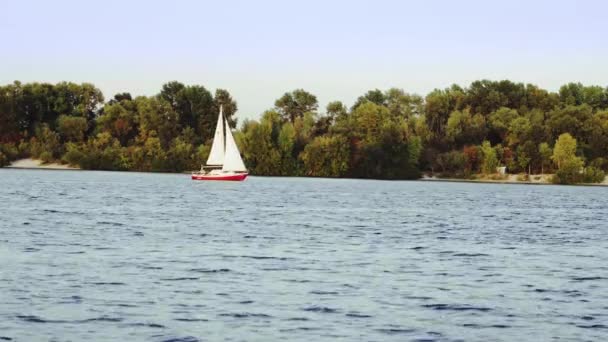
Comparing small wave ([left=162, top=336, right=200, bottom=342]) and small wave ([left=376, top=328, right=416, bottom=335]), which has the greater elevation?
small wave ([left=376, top=328, right=416, bottom=335])

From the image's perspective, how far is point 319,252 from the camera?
148 feet

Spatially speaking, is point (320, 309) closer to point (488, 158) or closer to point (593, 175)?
point (593, 175)

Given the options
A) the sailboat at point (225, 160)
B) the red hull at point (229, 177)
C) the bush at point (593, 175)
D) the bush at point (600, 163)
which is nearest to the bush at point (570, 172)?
the bush at point (593, 175)

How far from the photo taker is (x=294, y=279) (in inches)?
1379

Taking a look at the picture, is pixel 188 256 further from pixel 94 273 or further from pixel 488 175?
pixel 488 175

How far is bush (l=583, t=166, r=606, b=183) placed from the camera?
186 meters

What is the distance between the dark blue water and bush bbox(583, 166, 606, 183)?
4761 inches

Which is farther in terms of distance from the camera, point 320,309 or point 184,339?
point 320,309

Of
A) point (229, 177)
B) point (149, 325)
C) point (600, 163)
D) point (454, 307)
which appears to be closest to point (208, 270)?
point (454, 307)

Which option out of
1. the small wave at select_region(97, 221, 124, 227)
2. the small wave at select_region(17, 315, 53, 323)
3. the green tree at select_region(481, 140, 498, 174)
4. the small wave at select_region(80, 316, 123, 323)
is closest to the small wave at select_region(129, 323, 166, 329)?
the small wave at select_region(80, 316, 123, 323)

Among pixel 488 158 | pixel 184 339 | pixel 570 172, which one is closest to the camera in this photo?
pixel 184 339

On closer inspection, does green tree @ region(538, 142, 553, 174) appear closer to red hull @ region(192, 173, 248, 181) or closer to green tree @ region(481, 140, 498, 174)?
green tree @ region(481, 140, 498, 174)

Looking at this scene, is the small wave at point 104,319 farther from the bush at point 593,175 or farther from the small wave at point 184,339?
the bush at point 593,175

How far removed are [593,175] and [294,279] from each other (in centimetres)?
16049
